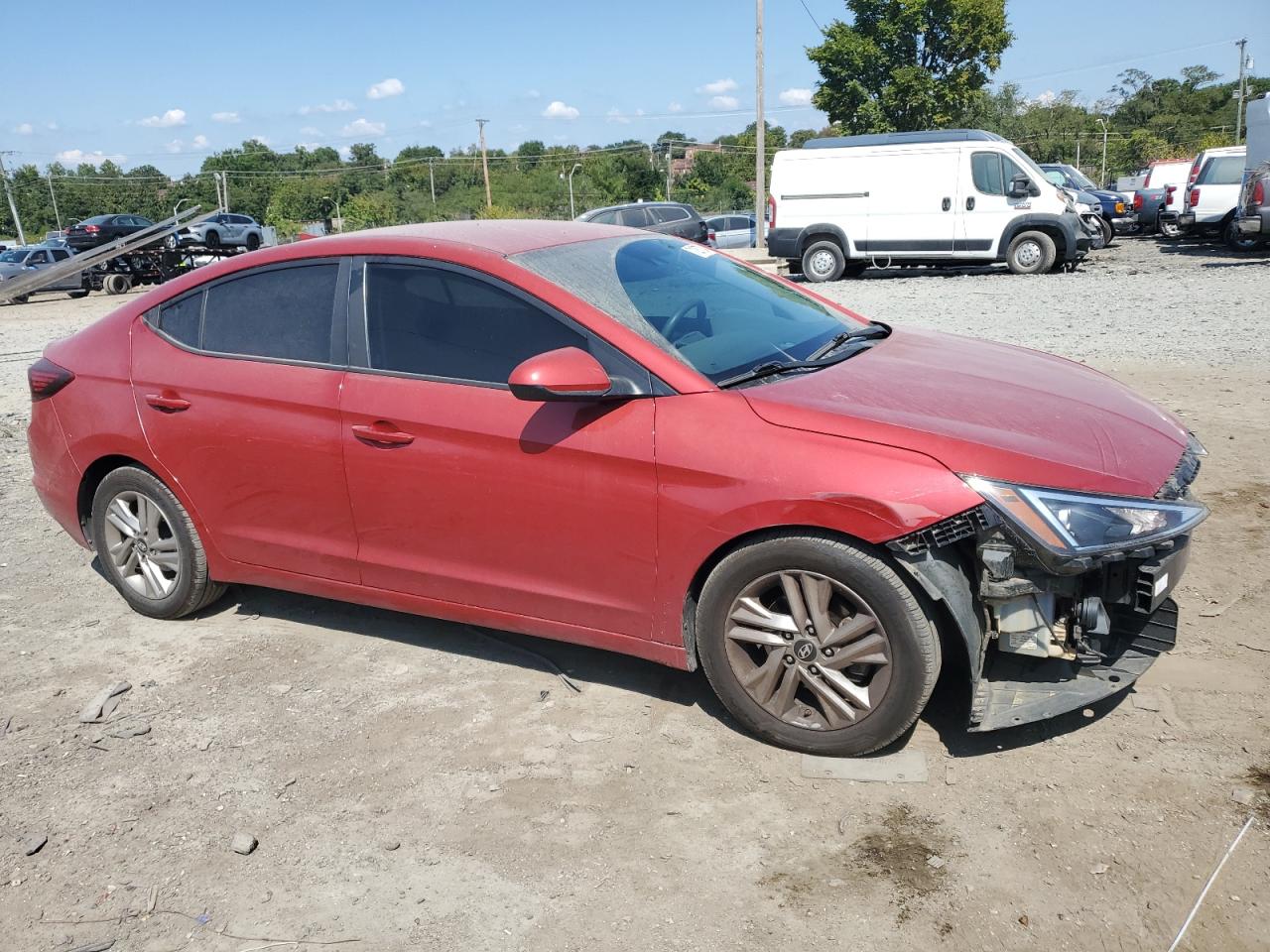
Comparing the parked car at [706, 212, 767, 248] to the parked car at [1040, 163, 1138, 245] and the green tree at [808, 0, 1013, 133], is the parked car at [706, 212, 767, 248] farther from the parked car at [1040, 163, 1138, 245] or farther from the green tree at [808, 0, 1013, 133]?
the green tree at [808, 0, 1013, 133]

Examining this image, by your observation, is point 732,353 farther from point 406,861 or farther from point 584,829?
point 406,861

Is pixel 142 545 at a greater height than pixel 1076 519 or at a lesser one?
lesser

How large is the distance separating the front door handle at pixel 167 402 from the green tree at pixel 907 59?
41387mm

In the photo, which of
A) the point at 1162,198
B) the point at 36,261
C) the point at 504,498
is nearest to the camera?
the point at 504,498

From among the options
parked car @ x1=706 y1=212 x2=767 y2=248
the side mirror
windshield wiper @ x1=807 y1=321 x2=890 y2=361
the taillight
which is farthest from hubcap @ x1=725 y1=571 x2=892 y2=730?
parked car @ x1=706 y1=212 x2=767 y2=248

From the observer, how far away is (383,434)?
12.5ft

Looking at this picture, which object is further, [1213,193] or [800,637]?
[1213,193]

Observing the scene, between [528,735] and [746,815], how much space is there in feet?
2.88

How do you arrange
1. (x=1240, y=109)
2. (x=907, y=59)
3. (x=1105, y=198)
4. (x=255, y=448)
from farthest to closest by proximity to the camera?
(x=1240, y=109), (x=907, y=59), (x=1105, y=198), (x=255, y=448)

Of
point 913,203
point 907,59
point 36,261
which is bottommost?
point 36,261

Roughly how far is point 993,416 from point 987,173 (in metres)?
15.5

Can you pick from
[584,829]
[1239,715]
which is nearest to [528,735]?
[584,829]

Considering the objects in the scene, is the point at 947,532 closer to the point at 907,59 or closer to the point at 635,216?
the point at 635,216

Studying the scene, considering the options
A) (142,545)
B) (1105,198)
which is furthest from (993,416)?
(1105,198)
